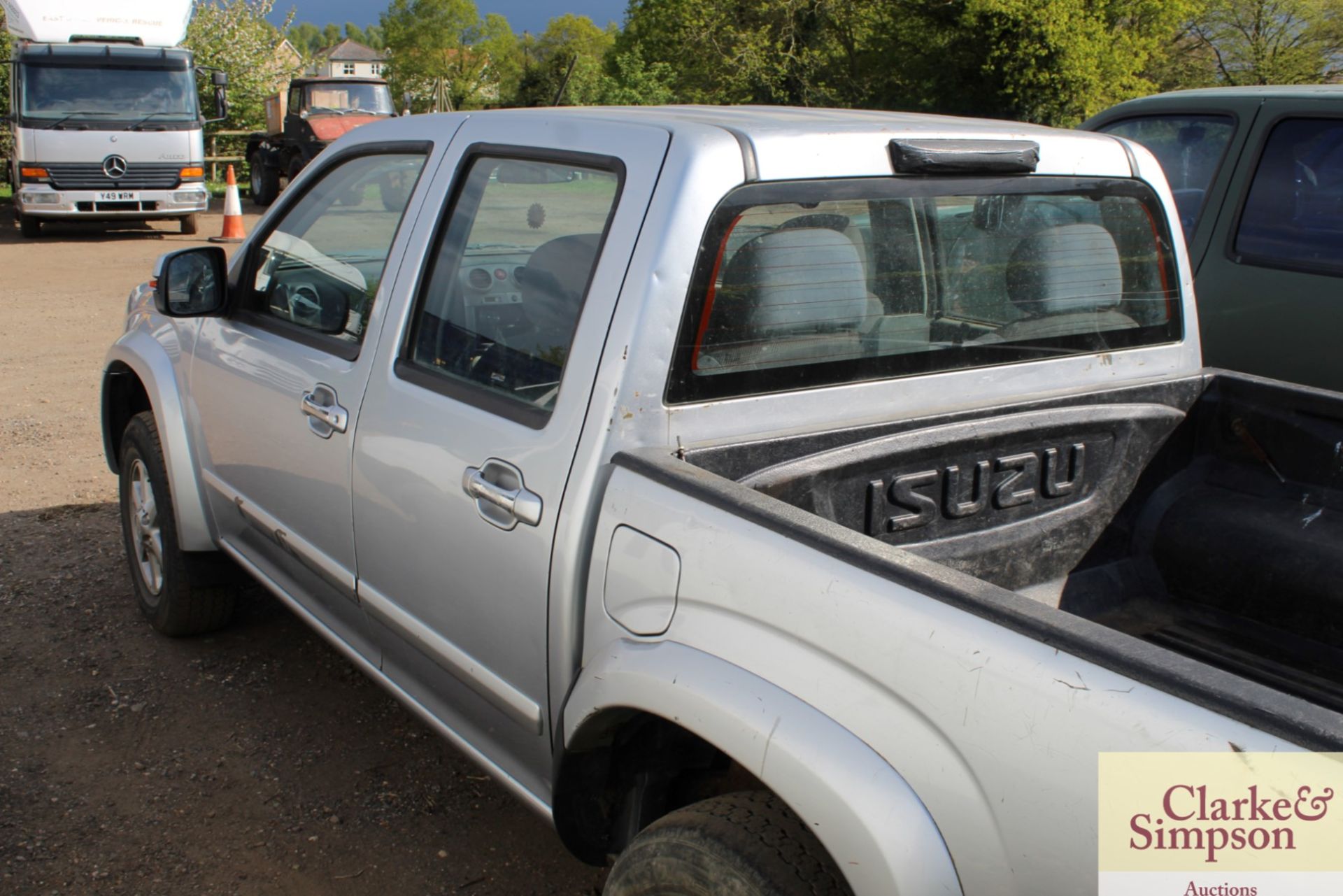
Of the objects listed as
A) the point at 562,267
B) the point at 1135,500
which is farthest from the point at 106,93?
the point at 1135,500

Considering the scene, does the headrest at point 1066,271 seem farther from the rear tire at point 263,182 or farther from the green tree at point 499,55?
the green tree at point 499,55

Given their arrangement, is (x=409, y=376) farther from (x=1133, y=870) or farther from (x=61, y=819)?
(x=1133, y=870)

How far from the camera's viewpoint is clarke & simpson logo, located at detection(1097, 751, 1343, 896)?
4.25 ft

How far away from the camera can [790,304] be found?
2.39 metres

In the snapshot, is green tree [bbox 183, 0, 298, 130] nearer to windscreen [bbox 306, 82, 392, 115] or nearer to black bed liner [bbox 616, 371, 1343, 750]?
windscreen [bbox 306, 82, 392, 115]

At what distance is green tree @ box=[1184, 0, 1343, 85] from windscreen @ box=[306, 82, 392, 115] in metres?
25.6

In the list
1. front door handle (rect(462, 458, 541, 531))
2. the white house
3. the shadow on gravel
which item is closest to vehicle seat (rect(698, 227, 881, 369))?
front door handle (rect(462, 458, 541, 531))

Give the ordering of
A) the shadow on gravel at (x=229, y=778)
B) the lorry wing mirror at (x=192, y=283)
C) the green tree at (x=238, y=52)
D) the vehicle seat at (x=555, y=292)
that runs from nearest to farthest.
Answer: the vehicle seat at (x=555, y=292) < the shadow on gravel at (x=229, y=778) < the lorry wing mirror at (x=192, y=283) < the green tree at (x=238, y=52)

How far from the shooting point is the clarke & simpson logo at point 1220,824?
130 cm

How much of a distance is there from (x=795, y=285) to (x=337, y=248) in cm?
148

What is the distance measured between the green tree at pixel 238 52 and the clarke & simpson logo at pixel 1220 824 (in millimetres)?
27459

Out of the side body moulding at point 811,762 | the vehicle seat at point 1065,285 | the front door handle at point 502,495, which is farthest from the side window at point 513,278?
the vehicle seat at point 1065,285

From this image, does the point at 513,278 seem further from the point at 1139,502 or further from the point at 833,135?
the point at 1139,502

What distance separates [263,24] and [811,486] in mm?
30489
